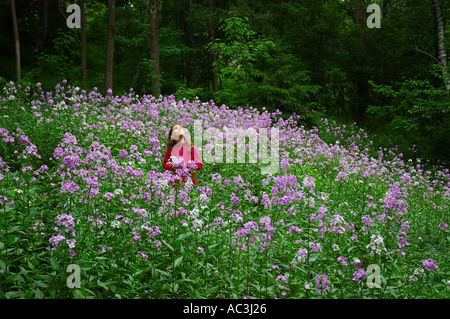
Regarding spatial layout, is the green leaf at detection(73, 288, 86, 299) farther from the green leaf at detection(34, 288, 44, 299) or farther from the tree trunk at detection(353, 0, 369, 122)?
the tree trunk at detection(353, 0, 369, 122)

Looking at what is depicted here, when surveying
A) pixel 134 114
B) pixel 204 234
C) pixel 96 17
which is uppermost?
pixel 96 17

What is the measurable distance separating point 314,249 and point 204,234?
4.36ft

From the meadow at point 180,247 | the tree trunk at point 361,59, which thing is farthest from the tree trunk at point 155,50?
the tree trunk at point 361,59

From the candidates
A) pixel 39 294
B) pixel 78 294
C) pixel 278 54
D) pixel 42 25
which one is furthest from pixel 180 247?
pixel 42 25

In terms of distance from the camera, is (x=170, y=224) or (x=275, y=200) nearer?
(x=170, y=224)

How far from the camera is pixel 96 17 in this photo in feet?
79.6

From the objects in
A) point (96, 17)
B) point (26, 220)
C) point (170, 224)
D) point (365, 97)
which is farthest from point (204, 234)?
point (96, 17)

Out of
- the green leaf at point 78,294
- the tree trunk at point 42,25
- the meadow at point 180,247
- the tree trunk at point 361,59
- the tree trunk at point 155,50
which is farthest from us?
the tree trunk at point 42,25

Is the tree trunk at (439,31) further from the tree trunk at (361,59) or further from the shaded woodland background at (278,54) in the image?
the tree trunk at (361,59)

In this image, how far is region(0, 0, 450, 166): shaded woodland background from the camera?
51.7ft

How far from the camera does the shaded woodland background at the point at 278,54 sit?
51.7 ft

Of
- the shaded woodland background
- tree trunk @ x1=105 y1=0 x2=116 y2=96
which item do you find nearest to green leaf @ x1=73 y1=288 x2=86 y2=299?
the shaded woodland background
